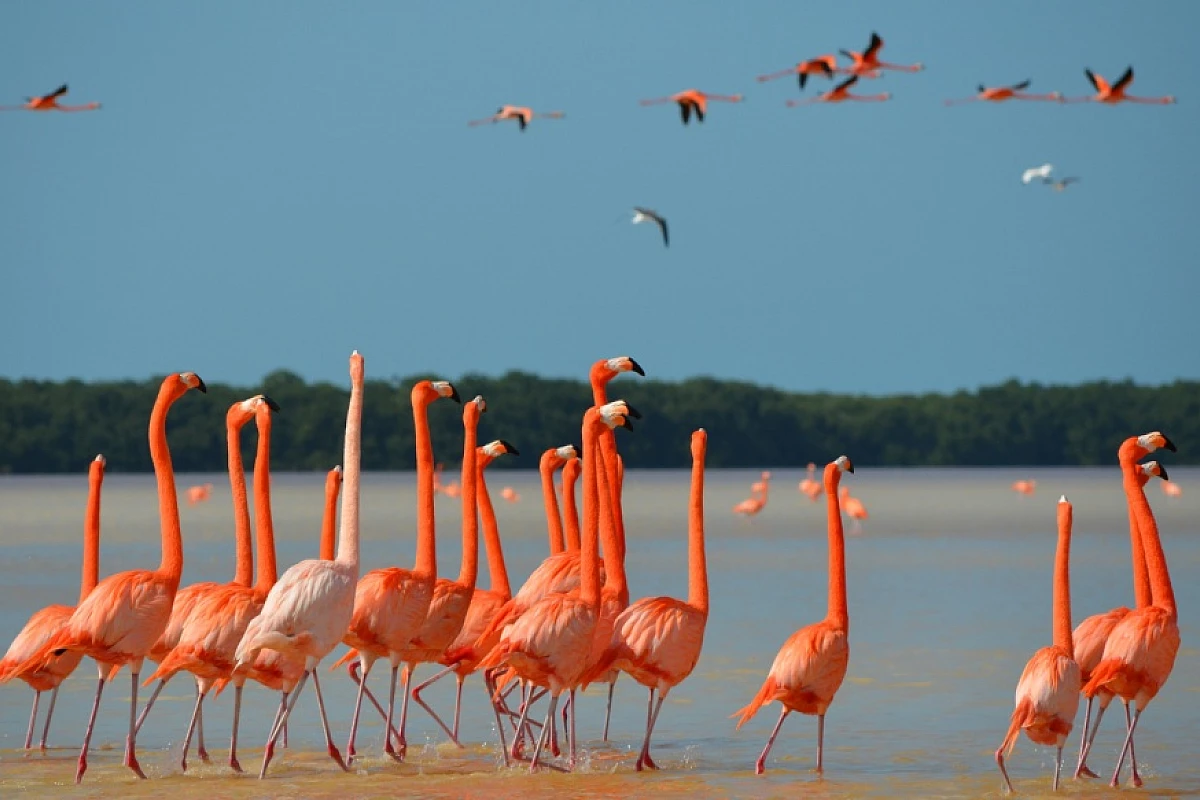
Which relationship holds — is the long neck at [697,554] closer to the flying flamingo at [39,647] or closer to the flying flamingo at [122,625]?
the flying flamingo at [122,625]

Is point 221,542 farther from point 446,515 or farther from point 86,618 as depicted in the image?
point 86,618

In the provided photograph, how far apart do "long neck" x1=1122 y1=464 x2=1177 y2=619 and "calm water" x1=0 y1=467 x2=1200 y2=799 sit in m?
0.80

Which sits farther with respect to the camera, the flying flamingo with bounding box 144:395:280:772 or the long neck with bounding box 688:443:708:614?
the long neck with bounding box 688:443:708:614

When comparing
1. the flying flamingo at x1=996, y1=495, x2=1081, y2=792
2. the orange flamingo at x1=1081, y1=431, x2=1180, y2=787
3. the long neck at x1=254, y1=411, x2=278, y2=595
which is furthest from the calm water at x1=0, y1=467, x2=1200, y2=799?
the long neck at x1=254, y1=411, x2=278, y2=595

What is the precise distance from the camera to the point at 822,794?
8328 millimetres

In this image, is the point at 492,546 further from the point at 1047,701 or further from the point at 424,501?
the point at 1047,701

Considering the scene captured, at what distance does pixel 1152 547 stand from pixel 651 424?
2192 inches

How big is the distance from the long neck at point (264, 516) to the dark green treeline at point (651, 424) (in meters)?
48.2

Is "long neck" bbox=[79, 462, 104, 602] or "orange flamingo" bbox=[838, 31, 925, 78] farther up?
"orange flamingo" bbox=[838, 31, 925, 78]

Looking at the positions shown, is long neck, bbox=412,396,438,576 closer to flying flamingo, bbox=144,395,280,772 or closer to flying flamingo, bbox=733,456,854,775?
flying flamingo, bbox=144,395,280,772

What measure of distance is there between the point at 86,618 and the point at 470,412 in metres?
2.59

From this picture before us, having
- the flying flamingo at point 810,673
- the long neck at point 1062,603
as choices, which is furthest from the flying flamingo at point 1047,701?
the flying flamingo at point 810,673

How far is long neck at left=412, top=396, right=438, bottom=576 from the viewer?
9539 millimetres

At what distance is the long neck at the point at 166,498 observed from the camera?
29.5 ft
